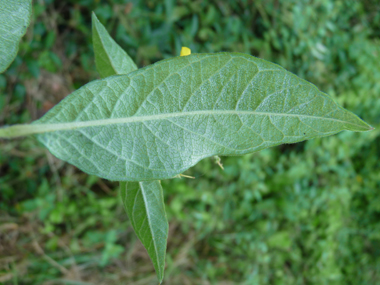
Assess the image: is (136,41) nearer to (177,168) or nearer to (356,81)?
(177,168)

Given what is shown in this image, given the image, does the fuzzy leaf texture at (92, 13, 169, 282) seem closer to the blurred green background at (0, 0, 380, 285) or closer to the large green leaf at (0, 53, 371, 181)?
the large green leaf at (0, 53, 371, 181)

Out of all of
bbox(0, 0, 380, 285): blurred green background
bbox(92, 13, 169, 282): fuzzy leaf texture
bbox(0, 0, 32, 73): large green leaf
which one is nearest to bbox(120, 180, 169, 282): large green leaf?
bbox(92, 13, 169, 282): fuzzy leaf texture

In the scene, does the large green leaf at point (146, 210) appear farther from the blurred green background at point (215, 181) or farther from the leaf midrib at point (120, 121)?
the blurred green background at point (215, 181)

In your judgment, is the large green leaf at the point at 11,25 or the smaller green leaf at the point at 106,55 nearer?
the large green leaf at the point at 11,25

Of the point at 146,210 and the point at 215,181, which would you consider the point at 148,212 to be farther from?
the point at 215,181

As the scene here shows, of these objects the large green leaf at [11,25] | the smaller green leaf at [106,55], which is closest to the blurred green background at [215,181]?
the smaller green leaf at [106,55]

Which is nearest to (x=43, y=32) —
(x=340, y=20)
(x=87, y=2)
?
(x=87, y=2)
